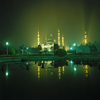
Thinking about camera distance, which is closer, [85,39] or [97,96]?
[97,96]

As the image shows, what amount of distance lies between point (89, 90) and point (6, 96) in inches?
122

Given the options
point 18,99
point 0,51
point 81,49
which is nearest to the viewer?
point 18,99

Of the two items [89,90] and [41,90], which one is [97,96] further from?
[41,90]

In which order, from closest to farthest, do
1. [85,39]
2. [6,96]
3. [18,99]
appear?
1. [18,99]
2. [6,96]
3. [85,39]

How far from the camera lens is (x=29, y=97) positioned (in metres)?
4.87

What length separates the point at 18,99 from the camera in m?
4.70

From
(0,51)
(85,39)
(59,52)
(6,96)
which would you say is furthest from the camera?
(85,39)

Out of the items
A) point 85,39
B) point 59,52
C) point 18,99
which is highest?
point 85,39

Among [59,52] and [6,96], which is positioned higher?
[59,52]

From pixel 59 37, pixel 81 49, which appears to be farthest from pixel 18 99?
pixel 59 37

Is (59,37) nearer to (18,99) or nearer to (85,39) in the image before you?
(85,39)

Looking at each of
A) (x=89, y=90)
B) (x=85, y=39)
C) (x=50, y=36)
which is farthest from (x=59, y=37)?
(x=89, y=90)

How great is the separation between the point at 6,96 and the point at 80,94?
8.50 feet

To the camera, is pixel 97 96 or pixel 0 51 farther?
pixel 0 51
